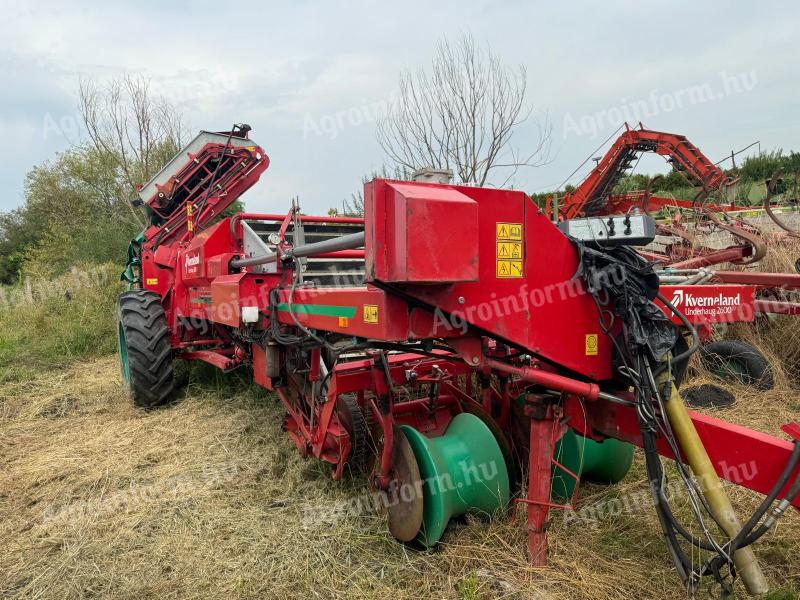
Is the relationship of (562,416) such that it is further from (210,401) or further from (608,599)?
(210,401)

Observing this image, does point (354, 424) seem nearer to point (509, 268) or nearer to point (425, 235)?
point (509, 268)

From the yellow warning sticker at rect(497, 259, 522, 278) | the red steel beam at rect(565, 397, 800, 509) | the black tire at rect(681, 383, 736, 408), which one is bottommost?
the black tire at rect(681, 383, 736, 408)

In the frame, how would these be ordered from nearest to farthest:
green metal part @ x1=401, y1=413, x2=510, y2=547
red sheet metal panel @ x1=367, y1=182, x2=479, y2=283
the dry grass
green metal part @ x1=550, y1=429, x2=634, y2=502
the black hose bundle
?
1. red sheet metal panel @ x1=367, y1=182, x2=479, y2=283
2. the black hose bundle
3. the dry grass
4. green metal part @ x1=401, y1=413, x2=510, y2=547
5. green metal part @ x1=550, y1=429, x2=634, y2=502

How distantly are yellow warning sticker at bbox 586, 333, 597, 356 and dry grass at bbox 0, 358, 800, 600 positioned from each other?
35.4 inches

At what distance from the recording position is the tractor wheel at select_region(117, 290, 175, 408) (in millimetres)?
4880

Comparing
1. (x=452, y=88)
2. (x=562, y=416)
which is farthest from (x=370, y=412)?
(x=452, y=88)

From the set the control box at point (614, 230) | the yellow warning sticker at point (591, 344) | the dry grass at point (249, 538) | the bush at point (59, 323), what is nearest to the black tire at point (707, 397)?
the dry grass at point (249, 538)

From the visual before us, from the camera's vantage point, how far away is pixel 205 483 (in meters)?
3.44

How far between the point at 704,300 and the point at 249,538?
2436 mm

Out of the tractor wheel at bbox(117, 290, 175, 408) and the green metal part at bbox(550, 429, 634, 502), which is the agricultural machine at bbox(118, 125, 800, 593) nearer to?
the green metal part at bbox(550, 429, 634, 502)

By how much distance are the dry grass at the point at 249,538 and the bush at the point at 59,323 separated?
12.2 feet

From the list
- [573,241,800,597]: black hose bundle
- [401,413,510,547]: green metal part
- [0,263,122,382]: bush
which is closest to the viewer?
[573,241,800,597]: black hose bundle

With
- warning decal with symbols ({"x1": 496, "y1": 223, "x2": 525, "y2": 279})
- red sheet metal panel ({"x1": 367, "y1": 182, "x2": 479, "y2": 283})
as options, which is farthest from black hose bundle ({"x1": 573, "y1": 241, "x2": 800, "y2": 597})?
red sheet metal panel ({"x1": 367, "y1": 182, "x2": 479, "y2": 283})

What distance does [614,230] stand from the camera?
6.67ft
